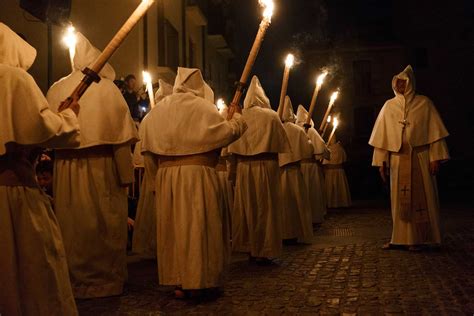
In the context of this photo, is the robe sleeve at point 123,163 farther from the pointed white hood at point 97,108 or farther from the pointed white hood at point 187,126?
the pointed white hood at point 187,126

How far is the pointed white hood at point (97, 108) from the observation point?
20.8 feet

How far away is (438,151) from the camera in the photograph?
9477mm

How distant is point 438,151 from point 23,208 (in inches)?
282

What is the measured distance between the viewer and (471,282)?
6.50 m

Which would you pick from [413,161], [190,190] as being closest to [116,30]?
[413,161]

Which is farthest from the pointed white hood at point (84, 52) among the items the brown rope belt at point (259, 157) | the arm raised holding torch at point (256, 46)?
the brown rope belt at point (259, 157)

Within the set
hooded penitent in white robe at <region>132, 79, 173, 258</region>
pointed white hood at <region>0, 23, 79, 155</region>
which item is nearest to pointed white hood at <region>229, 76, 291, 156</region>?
hooded penitent in white robe at <region>132, 79, 173, 258</region>

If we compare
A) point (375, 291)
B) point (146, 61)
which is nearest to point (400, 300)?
point (375, 291)

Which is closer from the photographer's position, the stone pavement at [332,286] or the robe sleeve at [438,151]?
the stone pavement at [332,286]

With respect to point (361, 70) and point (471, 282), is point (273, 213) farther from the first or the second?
point (361, 70)

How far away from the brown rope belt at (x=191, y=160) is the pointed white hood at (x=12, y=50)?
2296 mm

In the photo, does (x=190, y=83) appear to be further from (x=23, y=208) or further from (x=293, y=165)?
(x=293, y=165)

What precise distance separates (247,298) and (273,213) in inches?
97.7

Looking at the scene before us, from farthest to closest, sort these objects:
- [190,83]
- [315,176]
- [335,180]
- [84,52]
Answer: [335,180], [315,176], [84,52], [190,83]
